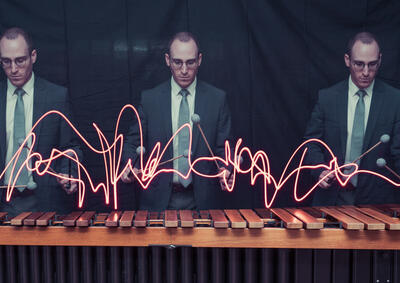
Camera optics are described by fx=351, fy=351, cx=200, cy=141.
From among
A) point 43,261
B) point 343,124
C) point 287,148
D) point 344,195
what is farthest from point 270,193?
point 43,261

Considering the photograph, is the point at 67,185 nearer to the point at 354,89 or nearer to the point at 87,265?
the point at 87,265

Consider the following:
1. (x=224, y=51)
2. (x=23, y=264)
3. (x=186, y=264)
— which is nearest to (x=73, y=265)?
(x=23, y=264)

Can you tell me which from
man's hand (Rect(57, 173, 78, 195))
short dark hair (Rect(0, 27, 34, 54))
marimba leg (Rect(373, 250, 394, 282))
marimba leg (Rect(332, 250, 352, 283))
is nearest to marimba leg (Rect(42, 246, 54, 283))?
man's hand (Rect(57, 173, 78, 195))

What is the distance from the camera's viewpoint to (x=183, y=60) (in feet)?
10.1

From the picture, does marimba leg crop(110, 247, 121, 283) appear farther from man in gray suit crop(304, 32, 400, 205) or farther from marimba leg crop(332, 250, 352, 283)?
man in gray suit crop(304, 32, 400, 205)

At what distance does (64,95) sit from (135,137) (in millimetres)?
725

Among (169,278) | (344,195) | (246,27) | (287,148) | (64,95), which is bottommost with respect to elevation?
(169,278)

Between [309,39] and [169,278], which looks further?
[309,39]

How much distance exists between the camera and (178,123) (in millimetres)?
3117

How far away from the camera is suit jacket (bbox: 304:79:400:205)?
→ 313 cm

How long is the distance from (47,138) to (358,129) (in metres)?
2.78

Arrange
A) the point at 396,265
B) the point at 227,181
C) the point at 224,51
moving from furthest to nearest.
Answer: the point at 224,51
the point at 227,181
the point at 396,265

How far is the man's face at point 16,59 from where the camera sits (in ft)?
10.00

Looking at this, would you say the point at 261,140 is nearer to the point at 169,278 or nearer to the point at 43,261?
the point at 169,278
